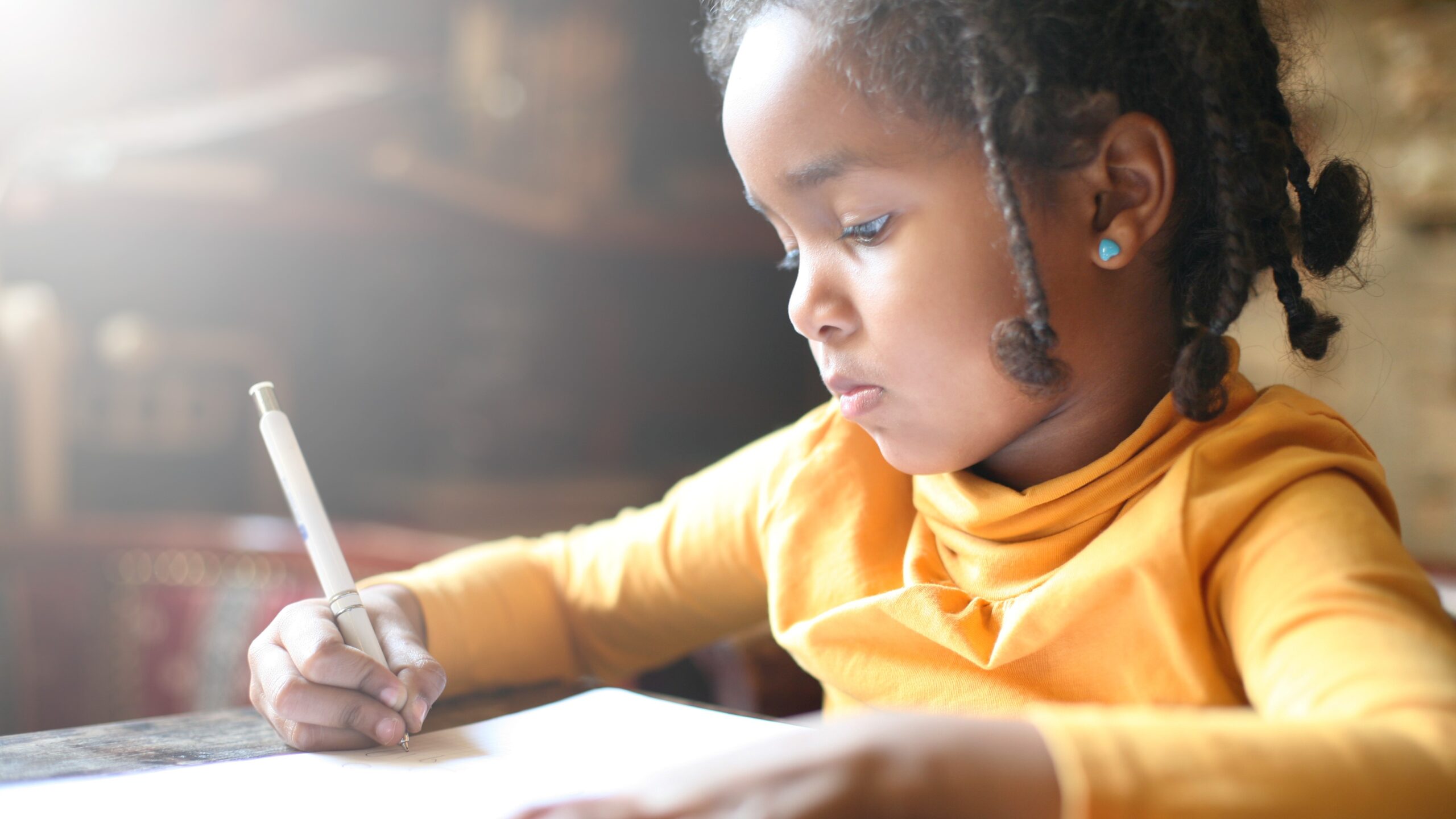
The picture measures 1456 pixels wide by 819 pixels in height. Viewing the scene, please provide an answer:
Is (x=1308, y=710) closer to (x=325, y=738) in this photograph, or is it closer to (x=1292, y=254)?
(x=1292, y=254)

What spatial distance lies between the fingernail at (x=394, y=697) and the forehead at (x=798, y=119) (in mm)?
281

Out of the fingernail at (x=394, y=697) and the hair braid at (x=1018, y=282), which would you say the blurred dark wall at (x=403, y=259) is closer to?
the fingernail at (x=394, y=697)

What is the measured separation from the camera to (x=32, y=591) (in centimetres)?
98

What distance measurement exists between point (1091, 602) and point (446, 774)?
272 mm

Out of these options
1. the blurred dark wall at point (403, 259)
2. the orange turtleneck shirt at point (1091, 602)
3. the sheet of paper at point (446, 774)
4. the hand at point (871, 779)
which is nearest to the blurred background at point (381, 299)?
the blurred dark wall at point (403, 259)

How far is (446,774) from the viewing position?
0.45 metres

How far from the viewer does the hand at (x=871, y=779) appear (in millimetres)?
285

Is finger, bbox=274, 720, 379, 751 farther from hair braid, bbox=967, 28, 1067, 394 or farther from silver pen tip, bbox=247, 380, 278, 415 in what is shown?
hair braid, bbox=967, 28, 1067, 394

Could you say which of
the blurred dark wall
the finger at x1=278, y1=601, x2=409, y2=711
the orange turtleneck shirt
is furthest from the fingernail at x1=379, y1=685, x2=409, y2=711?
the blurred dark wall

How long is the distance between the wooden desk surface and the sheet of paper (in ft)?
0.06

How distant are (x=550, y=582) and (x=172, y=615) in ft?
1.45

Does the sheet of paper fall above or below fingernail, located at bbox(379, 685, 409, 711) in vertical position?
below

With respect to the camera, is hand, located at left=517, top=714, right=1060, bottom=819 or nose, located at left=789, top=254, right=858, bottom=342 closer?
hand, located at left=517, top=714, right=1060, bottom=819

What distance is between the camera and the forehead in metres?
0.47
